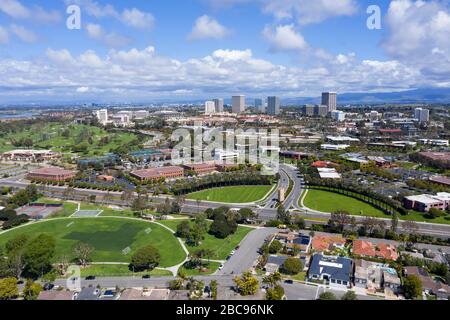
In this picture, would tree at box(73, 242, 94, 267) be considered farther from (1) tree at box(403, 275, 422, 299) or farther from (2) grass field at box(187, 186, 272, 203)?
(1) tree at box(403, 275, 422, 299)

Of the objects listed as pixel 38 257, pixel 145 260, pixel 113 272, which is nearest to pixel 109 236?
pixel 113 272

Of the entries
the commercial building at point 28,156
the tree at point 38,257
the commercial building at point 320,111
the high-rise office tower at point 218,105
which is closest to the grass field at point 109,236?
the tree at point 38,257

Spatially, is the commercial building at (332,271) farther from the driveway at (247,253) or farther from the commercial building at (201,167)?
the commercial building at (201,167)

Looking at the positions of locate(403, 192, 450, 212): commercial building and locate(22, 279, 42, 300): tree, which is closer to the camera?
locate(22, 279, 42, 300): tree

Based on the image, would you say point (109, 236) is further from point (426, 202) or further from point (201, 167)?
point (426, 202)

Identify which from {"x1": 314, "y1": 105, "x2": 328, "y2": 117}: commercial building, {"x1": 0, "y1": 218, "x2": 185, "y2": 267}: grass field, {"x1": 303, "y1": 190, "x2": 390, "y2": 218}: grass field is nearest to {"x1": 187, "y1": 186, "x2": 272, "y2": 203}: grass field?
{"x1": 303, "y1": 190, "x2": 390, "y2": 218}: grass field
